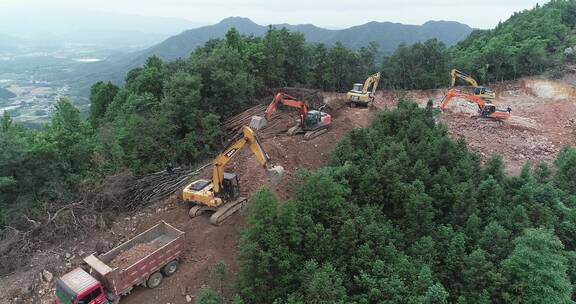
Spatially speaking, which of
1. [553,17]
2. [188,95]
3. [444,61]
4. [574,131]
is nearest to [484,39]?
[553,17]

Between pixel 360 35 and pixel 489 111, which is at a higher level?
pixel 360 35

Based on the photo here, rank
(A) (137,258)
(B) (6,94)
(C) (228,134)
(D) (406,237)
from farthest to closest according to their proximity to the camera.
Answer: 1. (B) (6,94)
2. (C) (228,134)
3. (D) (406,237)
4. (A) (137,258)

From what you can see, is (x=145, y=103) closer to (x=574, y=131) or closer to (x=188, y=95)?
(x=188, y=95)

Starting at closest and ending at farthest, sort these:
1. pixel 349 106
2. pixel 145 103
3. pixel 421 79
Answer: pixel 145 103
pixel 349 106
pixel 421 79

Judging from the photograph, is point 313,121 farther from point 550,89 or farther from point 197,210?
point 550,89

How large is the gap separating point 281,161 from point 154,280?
8.58 metres

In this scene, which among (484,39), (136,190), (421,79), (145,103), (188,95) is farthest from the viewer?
(484,39)

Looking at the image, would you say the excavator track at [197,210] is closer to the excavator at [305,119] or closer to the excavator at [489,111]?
the excavator at [305,119]

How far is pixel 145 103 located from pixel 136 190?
26.4ft

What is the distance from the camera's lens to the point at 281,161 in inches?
725

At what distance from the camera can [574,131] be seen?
79.6 feet

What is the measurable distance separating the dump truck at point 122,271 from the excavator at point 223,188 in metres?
1.77

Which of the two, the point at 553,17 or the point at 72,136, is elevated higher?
the point at 553,17

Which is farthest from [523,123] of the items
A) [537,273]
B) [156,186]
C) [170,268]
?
[170,268]
